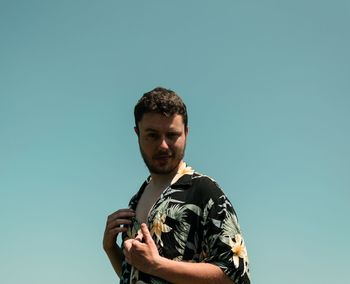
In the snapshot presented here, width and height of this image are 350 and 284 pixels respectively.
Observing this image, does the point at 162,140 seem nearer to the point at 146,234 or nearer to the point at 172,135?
the point at 172,135

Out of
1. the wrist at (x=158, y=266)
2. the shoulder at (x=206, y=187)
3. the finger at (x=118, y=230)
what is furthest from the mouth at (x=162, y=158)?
the wrist at (x=158, y=266)

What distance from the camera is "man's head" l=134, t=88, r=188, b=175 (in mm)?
4480

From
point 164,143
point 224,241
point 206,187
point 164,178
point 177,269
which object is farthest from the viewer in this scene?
point 164,178

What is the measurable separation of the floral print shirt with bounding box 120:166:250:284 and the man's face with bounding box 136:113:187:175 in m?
0.25

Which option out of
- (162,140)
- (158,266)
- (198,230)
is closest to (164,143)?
(162,140)

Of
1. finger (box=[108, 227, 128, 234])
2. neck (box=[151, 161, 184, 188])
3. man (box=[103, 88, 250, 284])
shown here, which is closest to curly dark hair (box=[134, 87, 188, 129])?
man (box=[103, 88, 250, 284])

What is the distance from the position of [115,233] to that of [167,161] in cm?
87

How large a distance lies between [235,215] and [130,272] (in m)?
1.03

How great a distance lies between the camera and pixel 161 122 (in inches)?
176

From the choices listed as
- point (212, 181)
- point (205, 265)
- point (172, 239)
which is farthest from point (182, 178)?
point (205, 265)

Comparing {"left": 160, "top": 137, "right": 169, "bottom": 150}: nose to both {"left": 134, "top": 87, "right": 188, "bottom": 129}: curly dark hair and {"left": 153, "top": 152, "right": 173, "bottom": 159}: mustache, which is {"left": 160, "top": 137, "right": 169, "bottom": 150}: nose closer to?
{"left": 153, "top": 152, "right": 173, "bottom": 159}: mustache

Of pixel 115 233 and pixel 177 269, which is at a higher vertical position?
pixel 115 233

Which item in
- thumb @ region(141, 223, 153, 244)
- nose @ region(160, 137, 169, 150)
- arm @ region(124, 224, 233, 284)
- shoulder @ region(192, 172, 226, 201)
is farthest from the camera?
nose @ region(160, 137, 169, 150)

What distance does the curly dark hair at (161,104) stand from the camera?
449 centimetres
